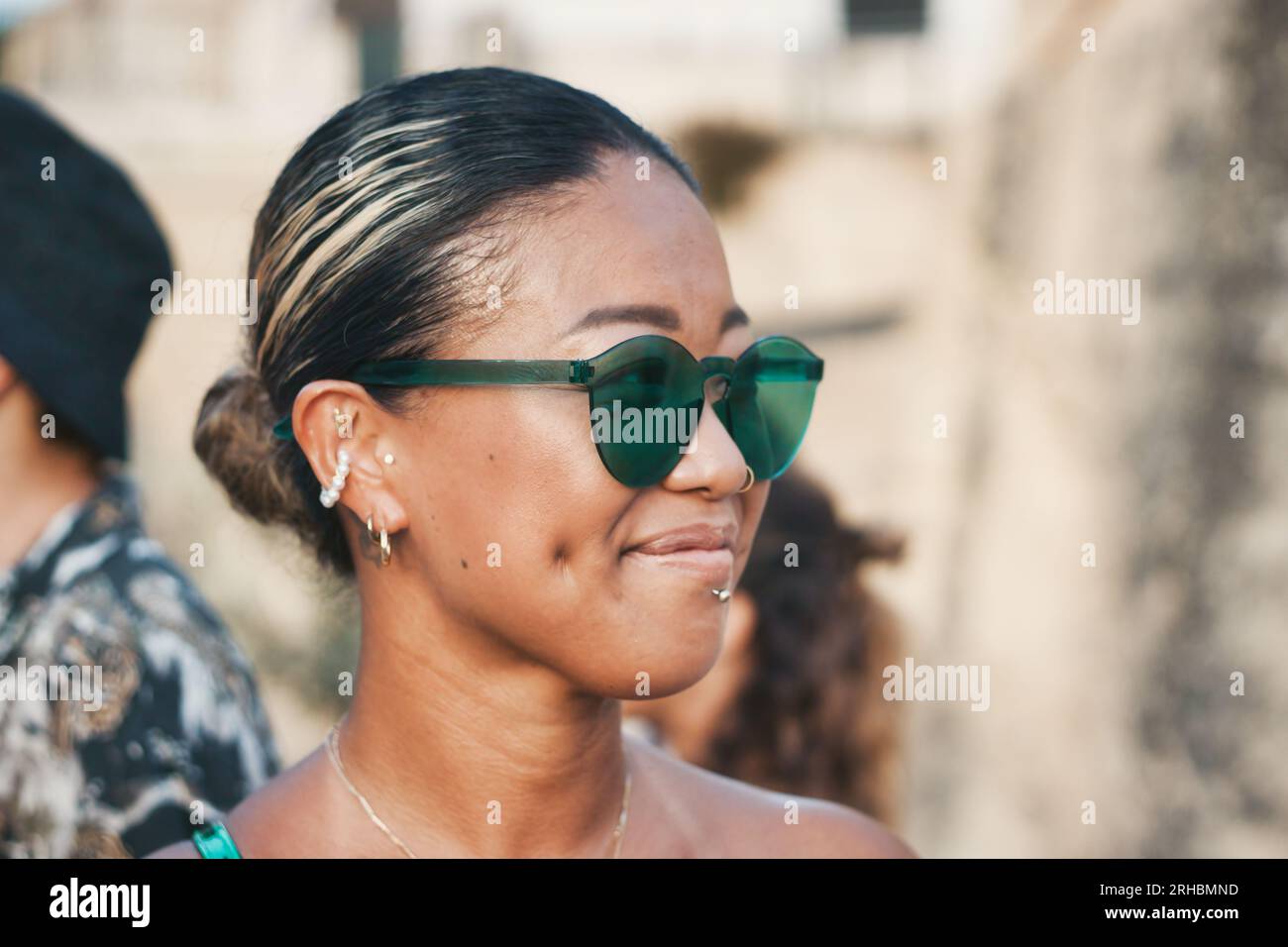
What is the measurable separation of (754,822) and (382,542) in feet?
2.66

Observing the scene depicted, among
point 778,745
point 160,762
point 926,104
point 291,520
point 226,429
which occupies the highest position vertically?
point 926,104

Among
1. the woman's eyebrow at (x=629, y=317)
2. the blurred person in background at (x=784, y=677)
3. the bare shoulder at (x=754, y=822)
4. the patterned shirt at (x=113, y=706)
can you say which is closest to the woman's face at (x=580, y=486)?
the woman's eyebrow at (x=629, y=317)

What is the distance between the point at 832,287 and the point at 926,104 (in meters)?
2.51

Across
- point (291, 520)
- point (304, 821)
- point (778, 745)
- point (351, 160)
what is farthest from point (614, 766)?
point (778, 745)

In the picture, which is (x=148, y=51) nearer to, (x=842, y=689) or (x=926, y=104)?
(x=926, y=104)

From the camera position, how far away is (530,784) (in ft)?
6.21

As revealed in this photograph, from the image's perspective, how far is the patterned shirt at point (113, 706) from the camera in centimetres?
248

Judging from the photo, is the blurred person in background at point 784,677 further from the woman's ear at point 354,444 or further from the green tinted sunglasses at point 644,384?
the woman's ear at point 354,444

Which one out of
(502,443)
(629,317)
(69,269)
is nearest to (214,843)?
(502,443)

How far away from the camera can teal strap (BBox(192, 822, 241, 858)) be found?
6.16 feet

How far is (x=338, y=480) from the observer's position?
1827mm

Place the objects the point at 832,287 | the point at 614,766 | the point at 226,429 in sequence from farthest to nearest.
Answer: the point at 832,287, the point at 226,429, the point at 614,766

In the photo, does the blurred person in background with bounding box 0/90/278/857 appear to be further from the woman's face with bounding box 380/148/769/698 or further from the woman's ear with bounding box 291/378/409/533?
the woman's face with bounding box 380/148/769/698

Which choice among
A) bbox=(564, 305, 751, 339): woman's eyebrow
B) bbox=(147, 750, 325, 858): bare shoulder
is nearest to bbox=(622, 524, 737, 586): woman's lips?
bbox=(564, 305, 751, 339): woman's eyebrow
